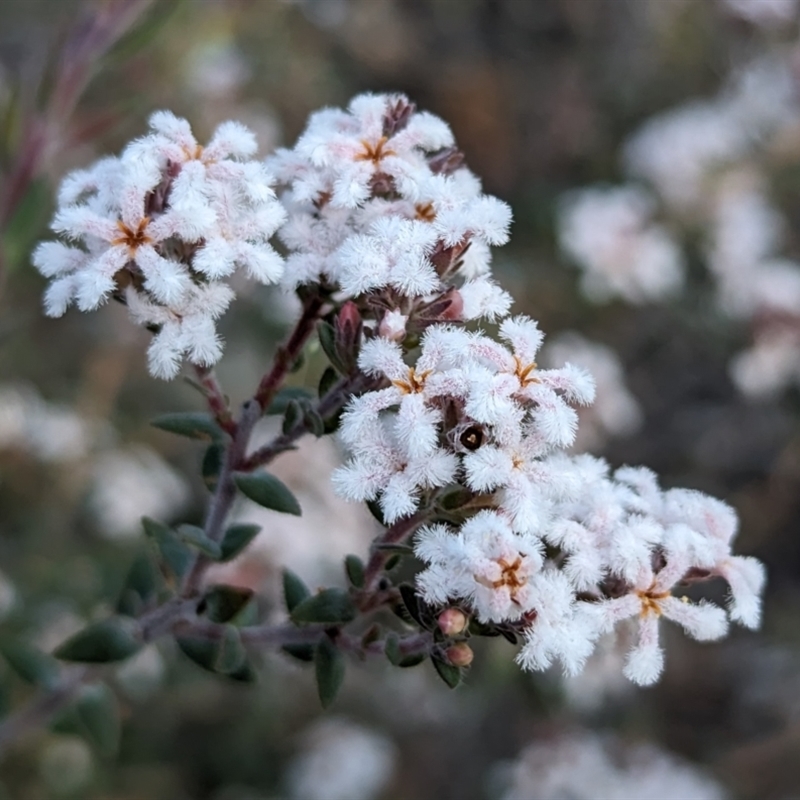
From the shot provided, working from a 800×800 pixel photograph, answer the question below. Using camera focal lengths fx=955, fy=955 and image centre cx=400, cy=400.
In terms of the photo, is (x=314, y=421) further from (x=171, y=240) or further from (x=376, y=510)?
(x=171, y=240)

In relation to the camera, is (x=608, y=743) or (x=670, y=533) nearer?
(x=670, y=533)

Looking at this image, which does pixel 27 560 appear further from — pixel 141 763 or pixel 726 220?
pixel 726 220

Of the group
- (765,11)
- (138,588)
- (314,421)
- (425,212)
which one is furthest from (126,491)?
(765,11)

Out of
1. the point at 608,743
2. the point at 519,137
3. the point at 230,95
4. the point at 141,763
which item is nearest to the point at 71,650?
the point at 141,763

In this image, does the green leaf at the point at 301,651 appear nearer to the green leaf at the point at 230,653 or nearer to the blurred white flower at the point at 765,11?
the green leaf at the point at 230,653

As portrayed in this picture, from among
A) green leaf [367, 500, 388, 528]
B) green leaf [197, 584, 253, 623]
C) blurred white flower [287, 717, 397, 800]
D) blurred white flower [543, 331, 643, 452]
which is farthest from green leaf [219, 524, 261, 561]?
blurred white flower [287, 717, 397, 800]
